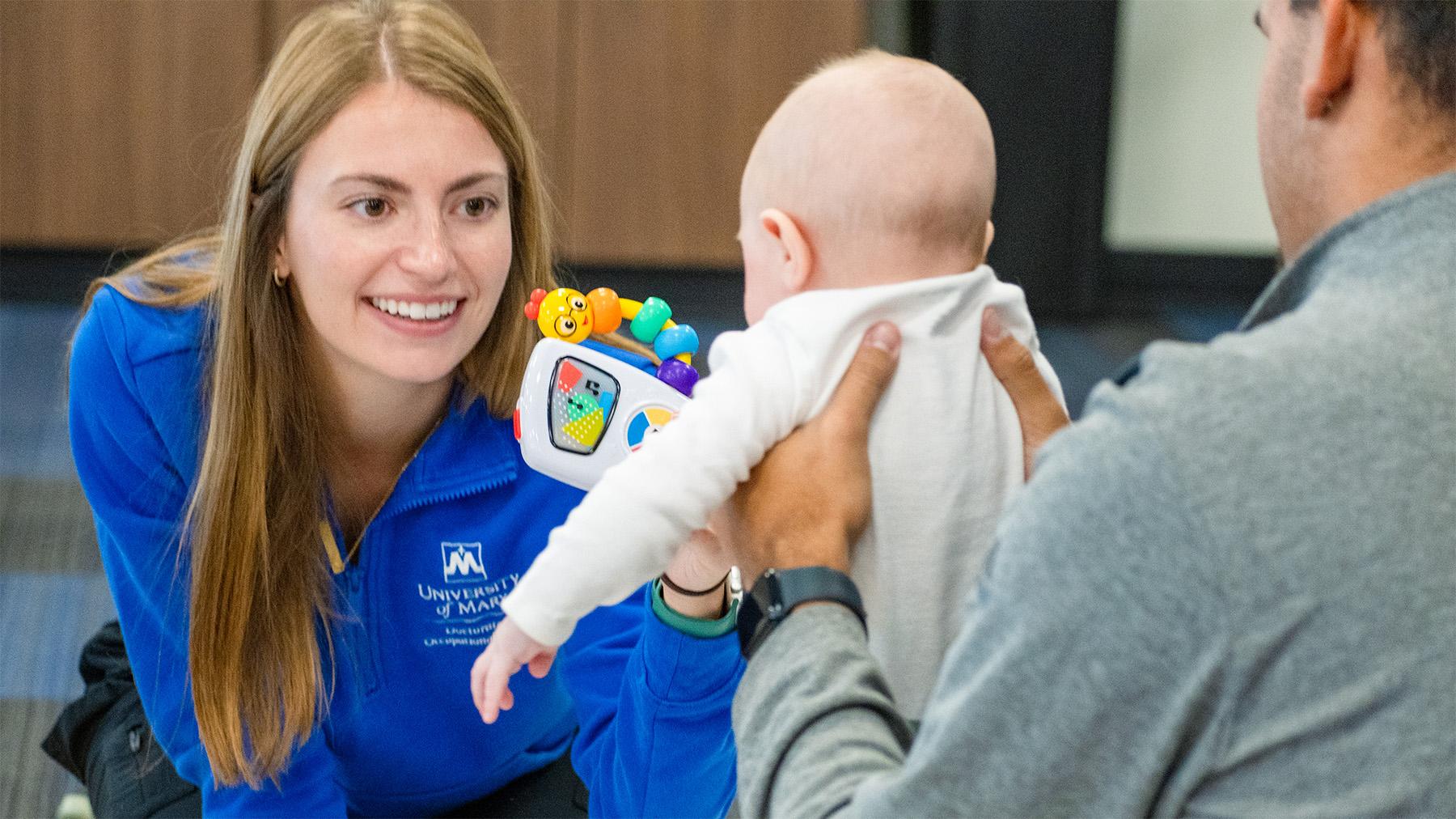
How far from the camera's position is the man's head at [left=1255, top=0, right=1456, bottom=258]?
2.53 ft

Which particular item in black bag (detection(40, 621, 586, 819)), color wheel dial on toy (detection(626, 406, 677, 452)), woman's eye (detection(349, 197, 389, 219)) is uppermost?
woman's eye (detection(349, 197, 389, 219))

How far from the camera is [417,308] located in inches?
59.1

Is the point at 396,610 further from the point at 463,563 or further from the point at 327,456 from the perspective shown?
the point at 327,456

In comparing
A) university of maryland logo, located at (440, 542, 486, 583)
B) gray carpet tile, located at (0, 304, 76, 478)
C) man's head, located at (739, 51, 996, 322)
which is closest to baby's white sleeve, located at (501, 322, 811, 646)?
man's head, located at (739, 51, 996, 322)

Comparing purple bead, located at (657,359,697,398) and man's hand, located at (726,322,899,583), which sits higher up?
man's hand, located at (726,322,899,583)

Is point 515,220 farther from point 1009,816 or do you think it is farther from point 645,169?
point 645,169

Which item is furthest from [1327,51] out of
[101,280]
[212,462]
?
[101,280]

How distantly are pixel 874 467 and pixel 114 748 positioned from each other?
1.09 meters

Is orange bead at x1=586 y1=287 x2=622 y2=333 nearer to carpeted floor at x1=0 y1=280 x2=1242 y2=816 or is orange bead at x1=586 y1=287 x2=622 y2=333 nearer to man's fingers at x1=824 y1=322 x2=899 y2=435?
man's fingers at x1=824 y1=322 x2=899 y2=435

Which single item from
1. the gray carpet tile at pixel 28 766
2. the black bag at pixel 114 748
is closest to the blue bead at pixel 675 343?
the black bag at pixel 114 748

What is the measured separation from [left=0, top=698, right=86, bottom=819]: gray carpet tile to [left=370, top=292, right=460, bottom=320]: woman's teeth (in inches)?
37.1

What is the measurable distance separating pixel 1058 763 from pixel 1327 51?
A: 1.34ft

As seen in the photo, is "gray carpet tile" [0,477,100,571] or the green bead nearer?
the green bead

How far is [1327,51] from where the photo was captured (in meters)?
0.79
